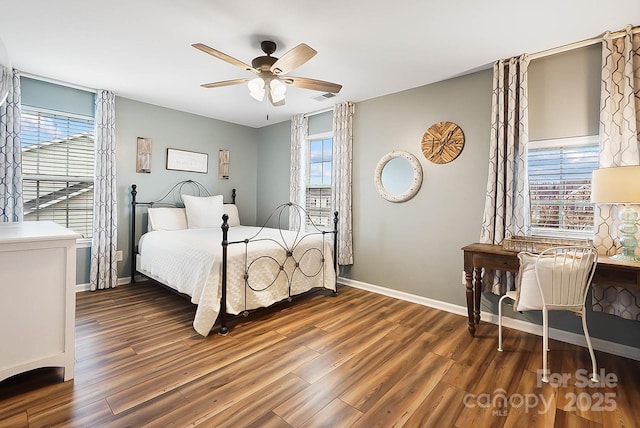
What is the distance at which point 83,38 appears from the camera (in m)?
2.54

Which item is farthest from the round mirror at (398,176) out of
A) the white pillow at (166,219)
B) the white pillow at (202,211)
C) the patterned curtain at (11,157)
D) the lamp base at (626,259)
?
the patterned curtain at (11,157)

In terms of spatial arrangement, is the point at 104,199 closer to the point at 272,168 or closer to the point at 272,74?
the point at 272,168

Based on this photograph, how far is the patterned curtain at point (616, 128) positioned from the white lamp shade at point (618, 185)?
31 centimetres

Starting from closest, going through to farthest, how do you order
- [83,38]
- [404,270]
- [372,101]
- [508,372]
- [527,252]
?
[508,372]
[527,252]
[83,38]
[404,270]
[372,101]

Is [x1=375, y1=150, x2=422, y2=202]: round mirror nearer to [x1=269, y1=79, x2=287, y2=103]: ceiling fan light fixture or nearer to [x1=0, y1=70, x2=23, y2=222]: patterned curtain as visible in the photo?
[x1=269, y1=79, x2=287, y2=103]: ceiling fan light fixture

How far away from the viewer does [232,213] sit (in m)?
4.92

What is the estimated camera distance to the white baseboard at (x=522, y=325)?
237 centimetres

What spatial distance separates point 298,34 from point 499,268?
2504 millimetres

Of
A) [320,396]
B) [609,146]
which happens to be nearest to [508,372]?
[320,396]

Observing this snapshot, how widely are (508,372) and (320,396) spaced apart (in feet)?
4.42

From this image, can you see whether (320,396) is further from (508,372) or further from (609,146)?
(609,146)

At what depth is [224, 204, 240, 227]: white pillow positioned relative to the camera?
487cm

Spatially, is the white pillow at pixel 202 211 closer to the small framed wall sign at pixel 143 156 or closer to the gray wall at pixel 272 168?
the small framed wall sign at pixel 143 156

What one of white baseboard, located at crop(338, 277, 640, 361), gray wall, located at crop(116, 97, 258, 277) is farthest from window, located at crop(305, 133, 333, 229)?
gray wall, located at crop(116, 97, 258, 277)
